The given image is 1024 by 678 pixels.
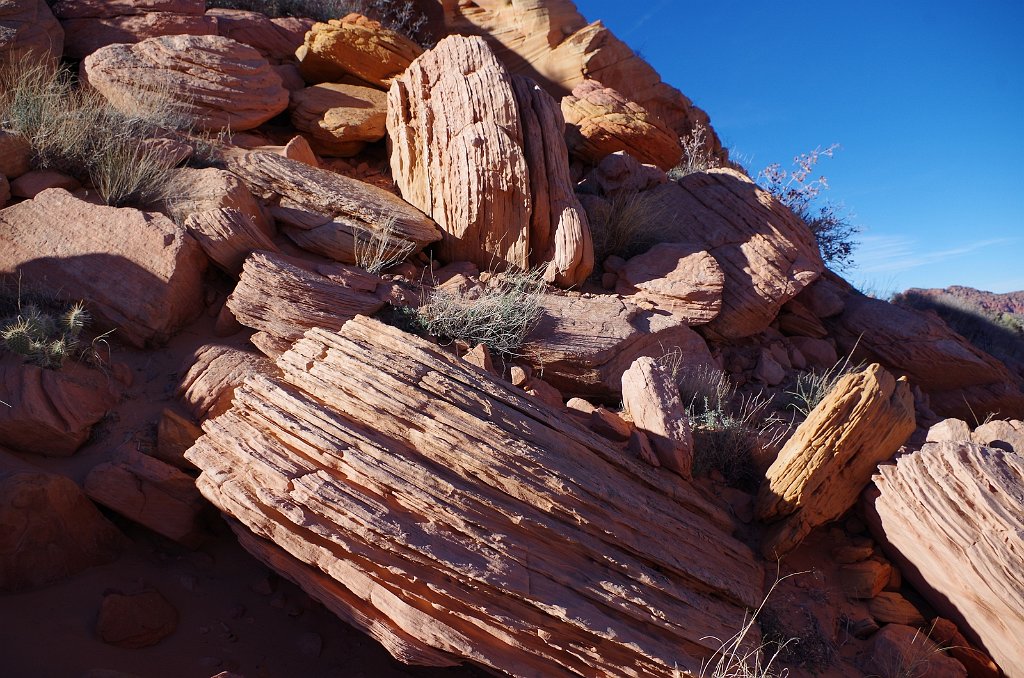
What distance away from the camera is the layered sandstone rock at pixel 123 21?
8.59m

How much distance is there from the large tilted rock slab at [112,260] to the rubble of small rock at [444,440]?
23 mm

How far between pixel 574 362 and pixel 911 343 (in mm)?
5107

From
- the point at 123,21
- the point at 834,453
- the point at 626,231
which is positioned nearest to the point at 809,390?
the point at 834,453

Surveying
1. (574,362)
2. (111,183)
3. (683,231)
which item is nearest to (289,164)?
(111,183)

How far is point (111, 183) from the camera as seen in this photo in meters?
5.78

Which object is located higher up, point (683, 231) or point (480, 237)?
point (683, 231)

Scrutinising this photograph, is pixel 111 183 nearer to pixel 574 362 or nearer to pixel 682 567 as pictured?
pixel 574 362

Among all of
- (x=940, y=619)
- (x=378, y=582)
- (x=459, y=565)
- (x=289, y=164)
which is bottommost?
(x=378, y=582)

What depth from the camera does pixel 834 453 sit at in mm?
4410

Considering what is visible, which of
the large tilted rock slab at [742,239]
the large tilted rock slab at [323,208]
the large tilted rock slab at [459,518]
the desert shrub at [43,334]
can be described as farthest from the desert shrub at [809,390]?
the desert shrub at [43,334]

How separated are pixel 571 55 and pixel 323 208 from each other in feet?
23.6

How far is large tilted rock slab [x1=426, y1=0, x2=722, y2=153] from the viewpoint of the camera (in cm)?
1167

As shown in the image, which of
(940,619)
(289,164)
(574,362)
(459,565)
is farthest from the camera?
(289,164)

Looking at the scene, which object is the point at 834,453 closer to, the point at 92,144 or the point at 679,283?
the point at 679,283
